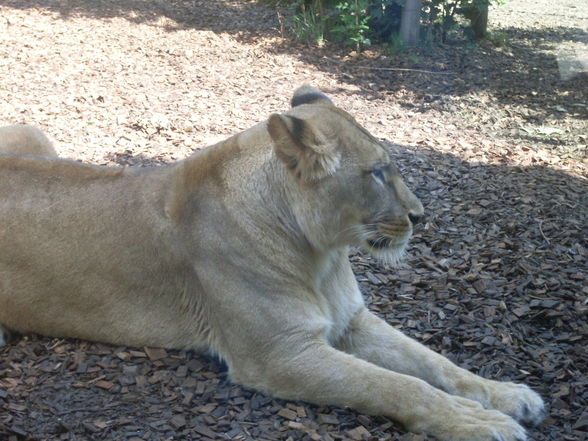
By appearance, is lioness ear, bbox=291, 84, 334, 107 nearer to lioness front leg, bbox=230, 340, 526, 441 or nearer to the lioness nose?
the lioness nose

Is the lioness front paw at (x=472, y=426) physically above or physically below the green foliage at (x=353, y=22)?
below

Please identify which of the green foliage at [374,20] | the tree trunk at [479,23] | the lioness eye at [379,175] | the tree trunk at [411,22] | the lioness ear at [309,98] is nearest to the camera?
the lioness eye at [379,175]

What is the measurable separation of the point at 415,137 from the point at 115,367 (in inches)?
190

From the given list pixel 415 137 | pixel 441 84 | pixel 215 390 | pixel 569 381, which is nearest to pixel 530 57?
pixel 441 84


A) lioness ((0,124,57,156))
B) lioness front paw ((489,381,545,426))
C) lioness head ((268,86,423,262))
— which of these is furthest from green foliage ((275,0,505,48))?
lioness front paw ((489,381,545,426))

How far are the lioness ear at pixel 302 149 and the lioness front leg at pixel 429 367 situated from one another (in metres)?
1.06

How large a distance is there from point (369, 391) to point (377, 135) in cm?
464

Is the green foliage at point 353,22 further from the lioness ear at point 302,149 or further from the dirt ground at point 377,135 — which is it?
the lioness ear at point 302,149

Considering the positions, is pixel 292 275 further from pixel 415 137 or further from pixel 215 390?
pixel 415 137

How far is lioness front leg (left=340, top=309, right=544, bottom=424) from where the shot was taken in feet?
12.4

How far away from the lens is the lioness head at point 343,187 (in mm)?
3777

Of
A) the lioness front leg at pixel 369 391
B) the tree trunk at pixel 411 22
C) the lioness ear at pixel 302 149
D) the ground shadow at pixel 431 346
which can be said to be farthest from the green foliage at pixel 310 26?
the lioness front leg at pixel 369 391

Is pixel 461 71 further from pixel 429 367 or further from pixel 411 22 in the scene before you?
pixel 429 367

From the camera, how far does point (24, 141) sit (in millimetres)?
5344
